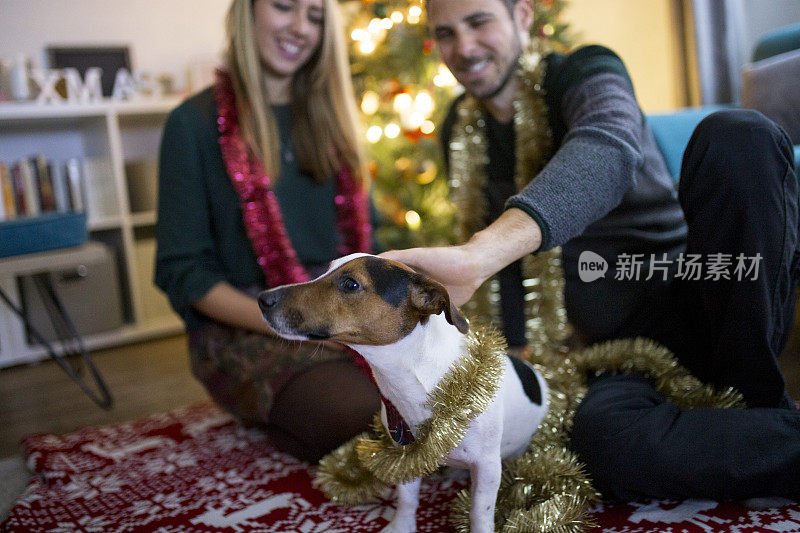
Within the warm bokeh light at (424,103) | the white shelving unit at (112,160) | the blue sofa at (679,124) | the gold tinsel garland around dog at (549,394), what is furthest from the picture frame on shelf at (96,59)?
the blue sofa at (679,124)

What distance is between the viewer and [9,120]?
270cm

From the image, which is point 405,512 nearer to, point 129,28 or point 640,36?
point 129,28

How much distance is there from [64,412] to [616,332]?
1.63 m

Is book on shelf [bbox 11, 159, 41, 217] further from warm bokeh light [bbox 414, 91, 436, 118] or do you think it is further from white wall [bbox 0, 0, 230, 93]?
warm bokeh light [bbox 414, 91, 436, 118]

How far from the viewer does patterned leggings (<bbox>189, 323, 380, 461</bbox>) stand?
1.26 meters

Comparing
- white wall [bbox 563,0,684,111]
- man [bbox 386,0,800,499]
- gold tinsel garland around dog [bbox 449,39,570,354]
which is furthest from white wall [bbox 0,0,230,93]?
man [bbox 386,0,800,499]

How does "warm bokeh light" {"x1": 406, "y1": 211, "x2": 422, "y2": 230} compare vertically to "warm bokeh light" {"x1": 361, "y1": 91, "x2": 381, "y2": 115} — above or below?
below

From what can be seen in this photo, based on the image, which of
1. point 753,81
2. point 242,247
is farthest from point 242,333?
point 753,81

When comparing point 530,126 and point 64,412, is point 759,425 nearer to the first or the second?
point 530,126

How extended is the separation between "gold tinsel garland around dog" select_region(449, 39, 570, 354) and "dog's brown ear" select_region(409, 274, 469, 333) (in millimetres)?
508

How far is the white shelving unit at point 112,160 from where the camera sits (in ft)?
8.55

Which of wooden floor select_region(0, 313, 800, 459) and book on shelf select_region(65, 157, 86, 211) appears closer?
wooden floor select_region(0, 313, 800, 459)

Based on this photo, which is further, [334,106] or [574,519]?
[334,106]

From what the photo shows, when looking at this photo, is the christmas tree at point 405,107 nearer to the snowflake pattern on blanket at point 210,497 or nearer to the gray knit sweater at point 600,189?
the gray knit sweater at point 600,189
